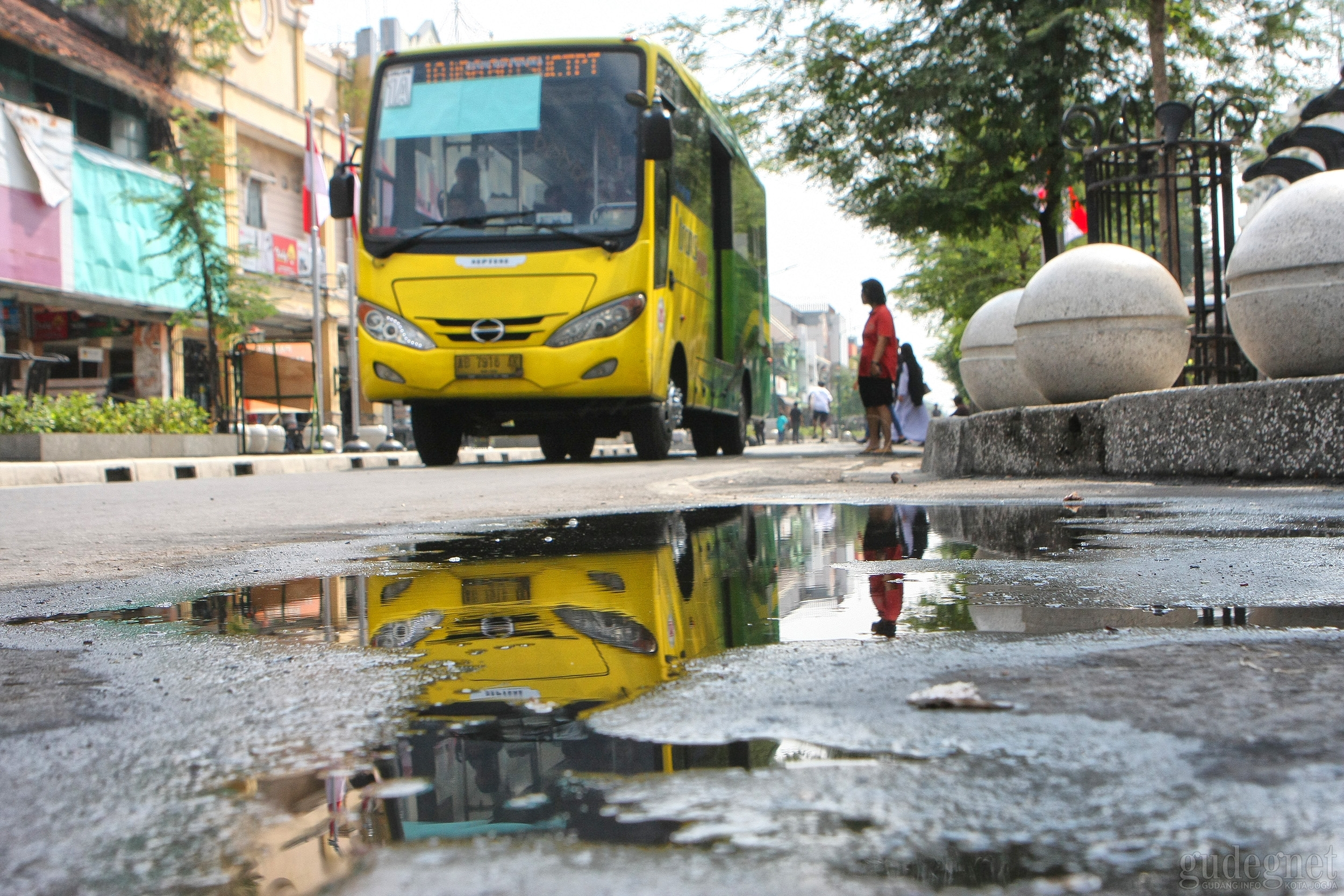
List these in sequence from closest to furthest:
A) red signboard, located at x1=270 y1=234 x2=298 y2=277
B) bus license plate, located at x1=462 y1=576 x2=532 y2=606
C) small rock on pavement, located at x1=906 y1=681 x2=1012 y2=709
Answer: small rock on pavement, located at x1=906 y1=681 x2=1012 y2=709 < bus license plate, located at x1=462 y1=576 x2=532 y2=606 < red signboard, located at x1=270 y1=234 x2=298 y2=277

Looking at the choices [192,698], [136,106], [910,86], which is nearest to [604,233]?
[910,86]

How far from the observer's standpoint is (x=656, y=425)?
475 inches

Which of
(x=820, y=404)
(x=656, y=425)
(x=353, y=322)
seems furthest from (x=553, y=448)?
(x=820, y=404)

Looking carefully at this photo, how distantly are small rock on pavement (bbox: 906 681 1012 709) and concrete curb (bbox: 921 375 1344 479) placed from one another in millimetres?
3958

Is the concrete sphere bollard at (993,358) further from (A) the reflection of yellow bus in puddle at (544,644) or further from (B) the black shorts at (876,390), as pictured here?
(A) the reflection of yellow bus in puddle at (544,644)

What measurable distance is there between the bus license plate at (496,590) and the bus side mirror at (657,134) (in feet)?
27.3

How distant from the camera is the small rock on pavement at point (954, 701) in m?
1.46

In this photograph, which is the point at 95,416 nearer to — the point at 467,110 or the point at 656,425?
the point at 467,110

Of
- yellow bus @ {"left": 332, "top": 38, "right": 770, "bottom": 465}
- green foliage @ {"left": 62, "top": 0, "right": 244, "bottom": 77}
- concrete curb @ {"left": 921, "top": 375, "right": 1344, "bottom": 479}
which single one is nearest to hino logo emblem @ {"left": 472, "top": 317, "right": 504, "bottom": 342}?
yellow bus @ {"left": 332, "top": 38, "right": 770, "bottom": 465}

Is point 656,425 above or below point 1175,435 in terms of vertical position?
above

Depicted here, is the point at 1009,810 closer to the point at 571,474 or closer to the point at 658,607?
the point at 658,607

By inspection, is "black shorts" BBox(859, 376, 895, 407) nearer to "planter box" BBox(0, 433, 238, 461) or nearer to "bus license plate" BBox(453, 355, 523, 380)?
"bus license plate" BBox(453, 355, 523, 380)

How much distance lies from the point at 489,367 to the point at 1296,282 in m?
7.23

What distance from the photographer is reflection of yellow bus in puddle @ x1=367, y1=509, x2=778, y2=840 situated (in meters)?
1.20
